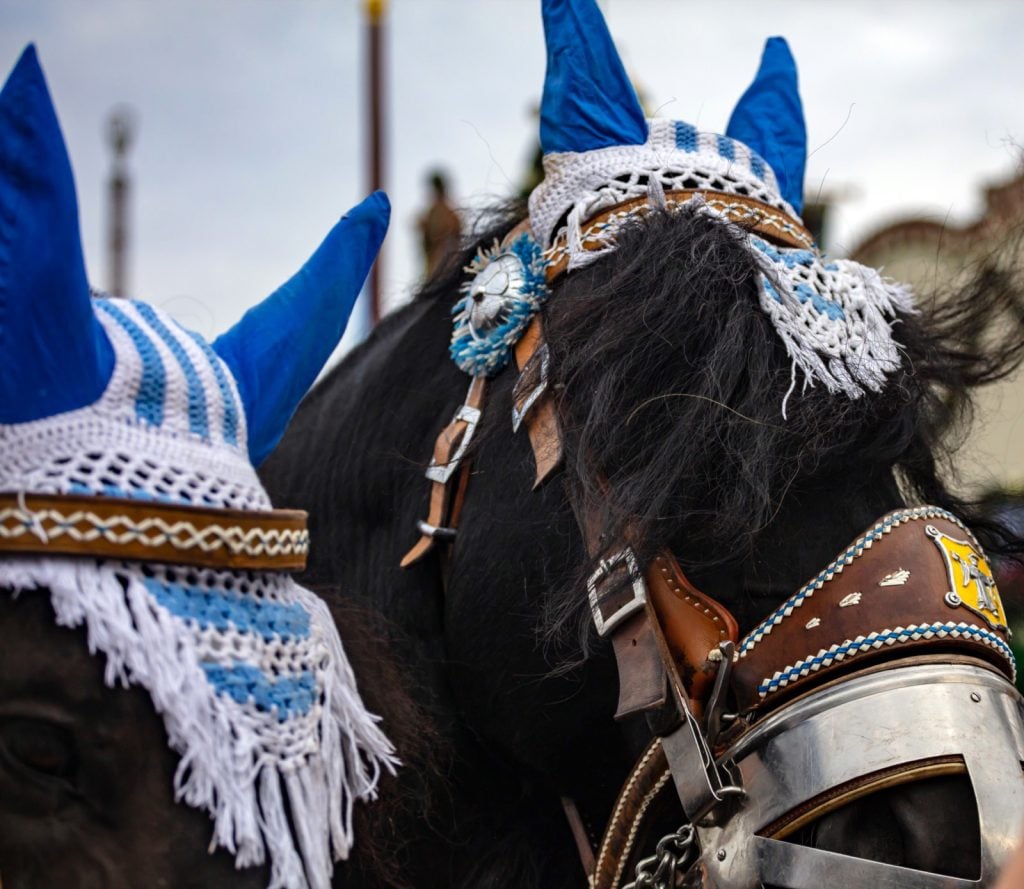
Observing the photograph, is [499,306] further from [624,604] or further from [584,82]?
[624,604]

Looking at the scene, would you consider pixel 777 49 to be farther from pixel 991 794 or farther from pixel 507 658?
pixel 991 794

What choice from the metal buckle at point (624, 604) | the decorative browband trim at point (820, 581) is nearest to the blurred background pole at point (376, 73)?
the metal buckle at point (624, 604)

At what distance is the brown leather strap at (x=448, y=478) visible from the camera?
2.19 m

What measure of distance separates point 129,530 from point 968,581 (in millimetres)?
1138

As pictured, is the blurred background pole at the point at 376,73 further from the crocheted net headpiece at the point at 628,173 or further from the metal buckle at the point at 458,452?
the metal buckle at the point at 458,452

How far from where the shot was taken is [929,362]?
2.09 metres

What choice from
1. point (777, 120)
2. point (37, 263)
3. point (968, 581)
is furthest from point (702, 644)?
point (777, 120)

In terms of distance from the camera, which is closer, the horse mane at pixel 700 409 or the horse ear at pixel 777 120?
the horse mane at pixel 700 409

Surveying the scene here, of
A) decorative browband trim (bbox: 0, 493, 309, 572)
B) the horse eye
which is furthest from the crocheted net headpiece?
the horse eye

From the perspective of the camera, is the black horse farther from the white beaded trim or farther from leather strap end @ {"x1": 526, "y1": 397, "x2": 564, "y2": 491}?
the white beaded trim

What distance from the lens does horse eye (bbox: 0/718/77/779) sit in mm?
1363

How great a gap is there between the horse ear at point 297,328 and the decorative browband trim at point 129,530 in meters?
0.27

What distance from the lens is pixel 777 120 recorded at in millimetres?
2619

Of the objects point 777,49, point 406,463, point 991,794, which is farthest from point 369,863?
point 777,49
